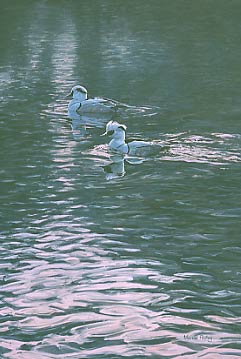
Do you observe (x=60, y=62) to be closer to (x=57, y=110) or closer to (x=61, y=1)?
(x=57, y=110)

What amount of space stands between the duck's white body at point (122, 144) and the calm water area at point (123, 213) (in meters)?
0.20

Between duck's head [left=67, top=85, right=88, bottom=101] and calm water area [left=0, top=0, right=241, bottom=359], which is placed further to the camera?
duck's head [left=67, top=85, right=88, bottom=101]

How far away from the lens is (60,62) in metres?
29.3

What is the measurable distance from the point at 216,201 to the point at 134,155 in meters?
3.11

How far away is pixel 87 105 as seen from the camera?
21531mm

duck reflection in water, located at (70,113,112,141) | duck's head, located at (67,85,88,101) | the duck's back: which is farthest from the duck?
duck's head, located at (67,85,88,101)

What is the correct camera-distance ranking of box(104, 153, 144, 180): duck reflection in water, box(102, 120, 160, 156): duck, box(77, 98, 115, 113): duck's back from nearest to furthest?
box(104, 153, 144, 180): duck reflection in water → box(102, 120, 160, 156): duck → box(77, 98, 115, 113): duck's back

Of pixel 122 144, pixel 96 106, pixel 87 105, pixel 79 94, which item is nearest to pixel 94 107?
pixel 96 106

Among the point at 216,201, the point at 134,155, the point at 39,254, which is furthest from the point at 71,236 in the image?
the point at 134,155

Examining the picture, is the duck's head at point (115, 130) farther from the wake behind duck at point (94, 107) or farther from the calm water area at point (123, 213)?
the wake behind duck at point (94, 107)

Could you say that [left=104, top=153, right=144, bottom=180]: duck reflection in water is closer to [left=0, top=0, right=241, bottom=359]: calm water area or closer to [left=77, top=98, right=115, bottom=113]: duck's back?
[left=0, top=0, right=241, bottom=359]: calm water area

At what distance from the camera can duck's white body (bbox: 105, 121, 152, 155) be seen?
693 inches

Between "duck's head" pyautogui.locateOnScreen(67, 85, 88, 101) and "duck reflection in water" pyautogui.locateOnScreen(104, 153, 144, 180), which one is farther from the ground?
"duck's head" pyautogui.locateOnScreen(67, 85, 88, 101)

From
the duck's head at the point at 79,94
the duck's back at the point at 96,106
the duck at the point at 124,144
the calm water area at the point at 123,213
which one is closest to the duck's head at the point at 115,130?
the duck at the point at 124,144
